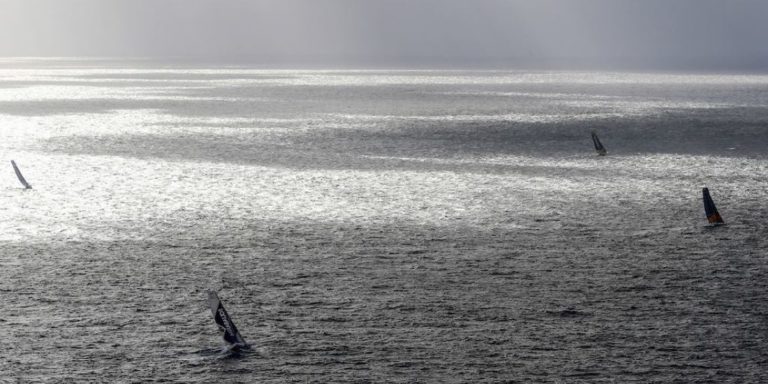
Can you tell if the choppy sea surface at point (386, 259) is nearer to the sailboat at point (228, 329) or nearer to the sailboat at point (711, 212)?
the sailboat at point (228, 329)

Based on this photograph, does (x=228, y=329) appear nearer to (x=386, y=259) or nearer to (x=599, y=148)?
(x=386, y=259)

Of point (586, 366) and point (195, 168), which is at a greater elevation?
point (195, 168)

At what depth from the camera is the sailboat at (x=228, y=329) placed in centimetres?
954

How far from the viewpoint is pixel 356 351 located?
30.8 ft

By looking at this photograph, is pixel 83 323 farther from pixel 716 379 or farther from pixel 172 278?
pixel 716 379

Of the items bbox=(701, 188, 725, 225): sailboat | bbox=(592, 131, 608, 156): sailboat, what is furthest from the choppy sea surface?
bbox=(701, 188, 725, 225): sailboat

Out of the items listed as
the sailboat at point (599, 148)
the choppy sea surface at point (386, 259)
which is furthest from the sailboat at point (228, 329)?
the sailboat at point (599, 148)

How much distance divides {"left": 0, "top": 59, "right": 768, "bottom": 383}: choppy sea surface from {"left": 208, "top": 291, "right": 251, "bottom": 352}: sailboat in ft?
0.51

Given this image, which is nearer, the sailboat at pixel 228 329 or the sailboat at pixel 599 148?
the sailboat at pixel 228 329

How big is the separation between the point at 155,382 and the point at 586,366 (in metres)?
3.03

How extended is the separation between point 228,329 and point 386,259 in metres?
4.23

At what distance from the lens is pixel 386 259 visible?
44.8 ft

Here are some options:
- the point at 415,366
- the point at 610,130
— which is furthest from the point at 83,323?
the point at 610,130

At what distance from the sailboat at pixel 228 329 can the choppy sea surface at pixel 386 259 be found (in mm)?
156
